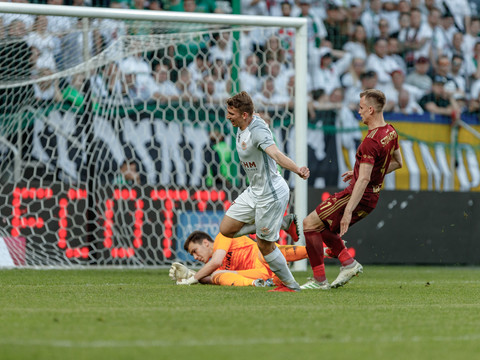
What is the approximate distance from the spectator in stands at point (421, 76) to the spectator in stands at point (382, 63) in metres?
0.31

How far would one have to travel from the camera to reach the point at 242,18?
36.2 feet

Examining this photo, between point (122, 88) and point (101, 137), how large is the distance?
0.74 m

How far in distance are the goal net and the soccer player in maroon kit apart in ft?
10.4

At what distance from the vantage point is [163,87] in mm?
11922

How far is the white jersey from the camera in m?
6.94

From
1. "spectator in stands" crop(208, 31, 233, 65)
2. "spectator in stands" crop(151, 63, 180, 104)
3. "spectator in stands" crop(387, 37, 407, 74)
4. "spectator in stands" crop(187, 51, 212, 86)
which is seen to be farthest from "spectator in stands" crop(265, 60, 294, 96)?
"spectator in stands" crop(387, 37, 407, 74)

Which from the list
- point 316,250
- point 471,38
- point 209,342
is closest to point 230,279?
point 316,250

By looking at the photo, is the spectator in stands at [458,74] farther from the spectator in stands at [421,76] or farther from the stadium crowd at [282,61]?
the spectator in stands at [421,76]

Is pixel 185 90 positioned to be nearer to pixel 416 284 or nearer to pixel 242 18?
pixel 242 18

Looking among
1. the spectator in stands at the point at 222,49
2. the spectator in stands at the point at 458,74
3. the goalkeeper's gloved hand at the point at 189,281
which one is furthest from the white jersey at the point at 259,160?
the spectator in stands at the point at 458,74

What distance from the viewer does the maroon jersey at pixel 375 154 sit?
730 centimetres

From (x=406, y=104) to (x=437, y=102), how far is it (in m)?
0.50

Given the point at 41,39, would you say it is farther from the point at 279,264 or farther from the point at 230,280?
the point at 279,264

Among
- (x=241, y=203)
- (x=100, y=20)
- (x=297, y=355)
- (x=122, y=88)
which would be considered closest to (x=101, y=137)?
(x=122, y=88)
